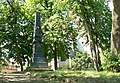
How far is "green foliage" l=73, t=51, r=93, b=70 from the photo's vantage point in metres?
32.2

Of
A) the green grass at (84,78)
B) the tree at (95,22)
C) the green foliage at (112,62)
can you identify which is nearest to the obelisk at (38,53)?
the tree at (95,22)

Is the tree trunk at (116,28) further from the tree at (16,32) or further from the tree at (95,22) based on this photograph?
the tree at (16,32)

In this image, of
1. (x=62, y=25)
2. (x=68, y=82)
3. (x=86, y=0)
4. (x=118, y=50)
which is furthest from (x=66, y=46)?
(x=68, y=82)

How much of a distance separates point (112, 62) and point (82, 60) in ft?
59.9

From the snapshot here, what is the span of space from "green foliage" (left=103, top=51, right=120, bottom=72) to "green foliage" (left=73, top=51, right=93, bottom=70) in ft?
52.5

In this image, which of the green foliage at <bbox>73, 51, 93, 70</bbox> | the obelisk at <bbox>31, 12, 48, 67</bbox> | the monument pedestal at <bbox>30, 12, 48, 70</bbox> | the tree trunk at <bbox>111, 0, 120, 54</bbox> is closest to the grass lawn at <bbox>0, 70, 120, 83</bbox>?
the tree trunk at <bbox>111, 0, 120, 54</bbox>

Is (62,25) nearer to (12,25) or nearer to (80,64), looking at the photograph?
(12,25)

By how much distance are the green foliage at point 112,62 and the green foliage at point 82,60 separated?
16.0 m

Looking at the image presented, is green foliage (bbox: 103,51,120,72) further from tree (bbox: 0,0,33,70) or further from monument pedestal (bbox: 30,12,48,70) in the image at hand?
tree (bbox: 0,0,33,70)

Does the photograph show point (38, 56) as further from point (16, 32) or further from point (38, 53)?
point (16, 32)

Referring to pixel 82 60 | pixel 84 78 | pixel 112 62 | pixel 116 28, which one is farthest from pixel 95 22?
pixel 84 78

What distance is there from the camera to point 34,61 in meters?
18.3

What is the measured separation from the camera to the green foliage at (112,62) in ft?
49.6

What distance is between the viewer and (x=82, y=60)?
3350 cm
